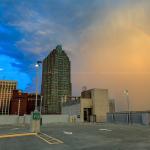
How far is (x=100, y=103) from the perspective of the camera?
117 m

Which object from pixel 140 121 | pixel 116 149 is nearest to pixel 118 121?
pixel 140 121

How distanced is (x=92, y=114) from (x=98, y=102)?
8.14 meters

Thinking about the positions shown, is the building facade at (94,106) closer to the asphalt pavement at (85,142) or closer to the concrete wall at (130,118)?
the concrete wall at (130,118)

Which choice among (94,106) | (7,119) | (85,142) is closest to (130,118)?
(7,119)

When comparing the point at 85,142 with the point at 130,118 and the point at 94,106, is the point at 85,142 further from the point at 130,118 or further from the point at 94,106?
the point at 94,106

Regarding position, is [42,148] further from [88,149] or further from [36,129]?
[36,129]

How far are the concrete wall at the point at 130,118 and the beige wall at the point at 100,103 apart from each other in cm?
3650

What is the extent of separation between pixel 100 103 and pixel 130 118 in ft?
171

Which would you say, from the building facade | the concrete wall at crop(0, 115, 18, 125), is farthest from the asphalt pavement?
the building facade

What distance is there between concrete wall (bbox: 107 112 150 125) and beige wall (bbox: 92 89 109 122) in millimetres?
36497

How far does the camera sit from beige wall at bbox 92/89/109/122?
115 metres

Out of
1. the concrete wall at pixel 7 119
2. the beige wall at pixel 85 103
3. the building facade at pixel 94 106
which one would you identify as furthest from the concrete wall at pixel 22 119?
the building facade at pixel 94 106

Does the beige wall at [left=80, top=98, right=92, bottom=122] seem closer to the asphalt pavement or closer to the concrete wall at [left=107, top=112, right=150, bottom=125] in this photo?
the concrete wall at [left=107, top=112, right=150, bottom=125]

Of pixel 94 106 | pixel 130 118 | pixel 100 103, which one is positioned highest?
pixel 100 103
